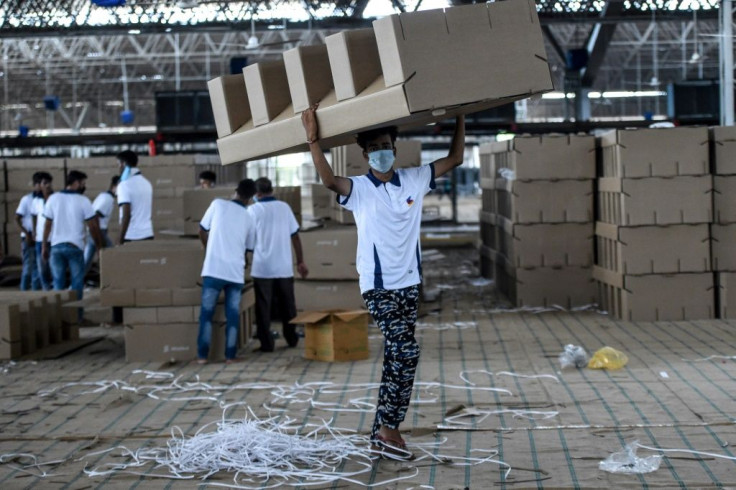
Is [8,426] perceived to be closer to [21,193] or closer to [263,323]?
[263,323]

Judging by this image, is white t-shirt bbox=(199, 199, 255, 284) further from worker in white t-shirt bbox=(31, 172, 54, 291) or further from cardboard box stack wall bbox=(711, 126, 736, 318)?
cardboard box stack wall bbox=(711, 126, 736, 318)

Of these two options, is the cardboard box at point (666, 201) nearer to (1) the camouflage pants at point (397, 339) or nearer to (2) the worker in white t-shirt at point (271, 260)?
(2) the worker in white t-shirt at point (271, 260)

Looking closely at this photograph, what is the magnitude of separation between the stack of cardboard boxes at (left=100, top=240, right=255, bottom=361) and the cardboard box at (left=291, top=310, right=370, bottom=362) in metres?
0.91

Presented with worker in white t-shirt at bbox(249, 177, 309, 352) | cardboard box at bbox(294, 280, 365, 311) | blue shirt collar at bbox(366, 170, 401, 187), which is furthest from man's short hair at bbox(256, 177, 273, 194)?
blue shirt collar at bbox(366, 170, 401, 187)

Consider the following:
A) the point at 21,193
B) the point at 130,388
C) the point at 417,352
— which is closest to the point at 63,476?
the point at 417,352

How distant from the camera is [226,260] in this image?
9.13 metres

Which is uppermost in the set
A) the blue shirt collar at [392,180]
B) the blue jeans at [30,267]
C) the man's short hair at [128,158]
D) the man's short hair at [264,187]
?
the man's short hair at [128,158]

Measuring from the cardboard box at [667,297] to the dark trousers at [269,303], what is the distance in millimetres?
3914

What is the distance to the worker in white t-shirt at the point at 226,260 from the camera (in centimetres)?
913

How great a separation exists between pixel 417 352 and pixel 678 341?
17.0 ft

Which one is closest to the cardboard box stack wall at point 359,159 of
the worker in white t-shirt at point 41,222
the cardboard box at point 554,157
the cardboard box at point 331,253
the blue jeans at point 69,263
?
the cardboard box at point 331,253

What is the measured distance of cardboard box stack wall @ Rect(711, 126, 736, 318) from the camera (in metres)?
11.4

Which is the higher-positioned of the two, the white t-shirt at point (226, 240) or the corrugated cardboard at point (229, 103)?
the corrugated cardboard at point (229, 103)

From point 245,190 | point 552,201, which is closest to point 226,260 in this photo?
point 245,190
